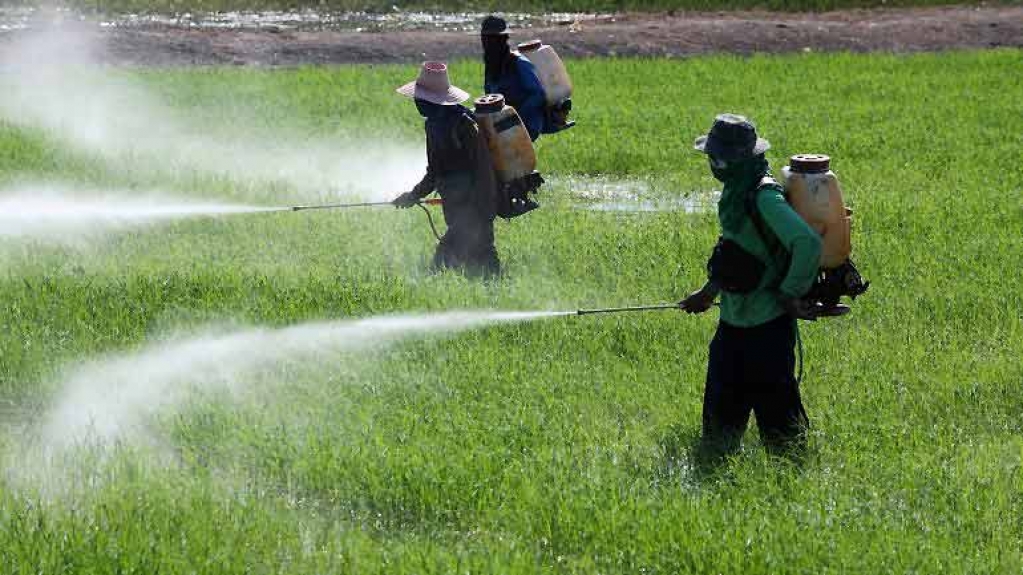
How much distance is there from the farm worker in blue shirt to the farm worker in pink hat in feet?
3.41

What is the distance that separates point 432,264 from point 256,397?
107 inches

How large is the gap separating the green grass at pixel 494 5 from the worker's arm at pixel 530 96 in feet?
59.3

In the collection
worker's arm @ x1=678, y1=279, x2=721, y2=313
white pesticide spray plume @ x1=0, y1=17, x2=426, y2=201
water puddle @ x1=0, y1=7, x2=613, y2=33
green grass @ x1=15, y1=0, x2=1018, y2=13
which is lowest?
water puddle @ x1=0, y1=7, x2=613, y2=33

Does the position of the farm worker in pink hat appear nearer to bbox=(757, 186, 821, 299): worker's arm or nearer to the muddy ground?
bbox=(757, 186, 821, 299): worker's arm

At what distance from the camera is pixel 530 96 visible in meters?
10.2

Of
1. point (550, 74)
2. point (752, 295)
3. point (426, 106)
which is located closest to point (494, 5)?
point (550, 74)

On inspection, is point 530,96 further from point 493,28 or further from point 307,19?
point 307,19

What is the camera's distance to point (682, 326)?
830cm

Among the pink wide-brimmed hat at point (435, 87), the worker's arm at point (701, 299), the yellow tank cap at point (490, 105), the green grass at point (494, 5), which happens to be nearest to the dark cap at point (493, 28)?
the yellow tank cap at point (490, 105)

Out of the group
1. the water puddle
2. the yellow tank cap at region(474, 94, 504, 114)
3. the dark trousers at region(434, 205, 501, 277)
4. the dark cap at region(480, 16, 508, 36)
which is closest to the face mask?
the yellow tank cap at region(474, 94, 504, 114)

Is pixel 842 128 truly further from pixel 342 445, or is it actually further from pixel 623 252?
pixel 342 445

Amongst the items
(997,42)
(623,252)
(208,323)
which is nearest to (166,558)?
(208,323)

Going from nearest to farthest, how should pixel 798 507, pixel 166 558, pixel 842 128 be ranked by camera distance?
pixel 166 558
pixel 798 507
pixel 842 128

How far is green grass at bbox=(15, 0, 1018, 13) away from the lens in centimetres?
2784
